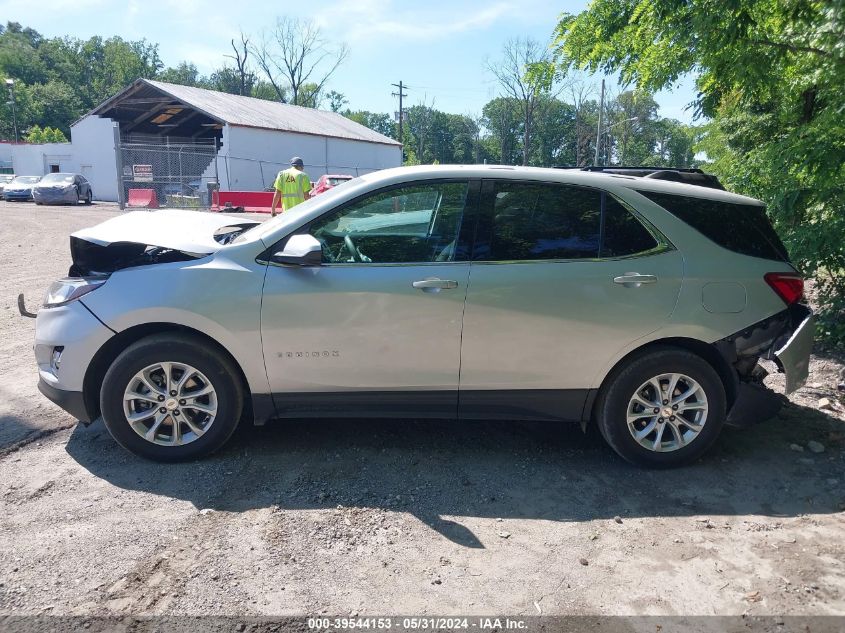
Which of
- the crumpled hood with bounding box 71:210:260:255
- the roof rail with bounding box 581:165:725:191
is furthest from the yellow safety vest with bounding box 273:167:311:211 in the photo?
the roof rail with bounding box 581:165:725:191

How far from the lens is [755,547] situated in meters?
3.18

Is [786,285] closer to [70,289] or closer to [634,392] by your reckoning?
[634,392]

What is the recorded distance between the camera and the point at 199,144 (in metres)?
36.8

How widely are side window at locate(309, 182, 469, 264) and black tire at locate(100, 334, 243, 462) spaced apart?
0.93 metres

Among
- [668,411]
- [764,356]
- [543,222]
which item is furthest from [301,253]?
[764,356]

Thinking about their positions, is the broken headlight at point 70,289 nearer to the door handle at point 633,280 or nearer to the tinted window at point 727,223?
the door handle at point 633,280

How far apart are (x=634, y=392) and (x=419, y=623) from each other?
6.54 feet

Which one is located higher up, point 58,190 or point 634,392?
point 58,190

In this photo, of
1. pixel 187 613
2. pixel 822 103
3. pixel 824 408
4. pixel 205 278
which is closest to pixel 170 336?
pixel 205 278

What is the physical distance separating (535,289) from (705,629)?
6.29 feet

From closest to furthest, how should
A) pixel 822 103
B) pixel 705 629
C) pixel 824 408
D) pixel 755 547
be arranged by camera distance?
pixel 705 629 → pixel 755 547 → pixel 824 408 → pixel 822 103

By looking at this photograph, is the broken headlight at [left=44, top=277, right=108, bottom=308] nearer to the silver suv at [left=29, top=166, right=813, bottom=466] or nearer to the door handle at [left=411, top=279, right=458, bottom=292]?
the silver suv at [left=29, top=166, right=813, bottom=466]

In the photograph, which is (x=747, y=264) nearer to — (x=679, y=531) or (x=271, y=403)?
(x=679, y=531)

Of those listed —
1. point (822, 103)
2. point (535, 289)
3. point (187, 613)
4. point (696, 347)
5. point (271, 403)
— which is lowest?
point (187, 613)
